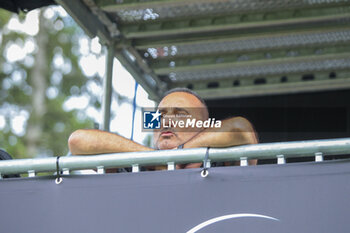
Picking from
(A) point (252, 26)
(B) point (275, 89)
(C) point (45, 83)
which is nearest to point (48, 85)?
(C) point (45, 83)

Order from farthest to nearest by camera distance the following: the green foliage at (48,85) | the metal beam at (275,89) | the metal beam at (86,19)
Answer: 1. the green foliage at (48,85)
2. the metal beam at (275,89)
3. the metal beam at (86,19)

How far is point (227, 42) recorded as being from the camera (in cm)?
448

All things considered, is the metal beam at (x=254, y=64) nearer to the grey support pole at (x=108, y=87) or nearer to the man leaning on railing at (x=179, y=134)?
the grey support pole at (x=108, y=87)

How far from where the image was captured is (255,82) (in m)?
5.11

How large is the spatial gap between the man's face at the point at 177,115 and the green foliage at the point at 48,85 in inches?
561

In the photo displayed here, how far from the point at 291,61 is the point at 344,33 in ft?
1.53

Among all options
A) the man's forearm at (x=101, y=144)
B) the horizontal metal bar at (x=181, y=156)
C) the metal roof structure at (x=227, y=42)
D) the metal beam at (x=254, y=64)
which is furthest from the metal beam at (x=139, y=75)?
the horizontal metal bar at (x=181, y=156)

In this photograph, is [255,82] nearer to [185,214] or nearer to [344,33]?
[344,33]

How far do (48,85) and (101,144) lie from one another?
17.1m

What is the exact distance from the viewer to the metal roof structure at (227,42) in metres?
3.96

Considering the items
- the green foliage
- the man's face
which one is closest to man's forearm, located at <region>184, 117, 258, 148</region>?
the man's face

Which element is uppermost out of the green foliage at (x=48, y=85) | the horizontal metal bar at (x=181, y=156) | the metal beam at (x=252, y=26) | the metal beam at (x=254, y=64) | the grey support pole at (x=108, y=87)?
the green foliage at (x=48, y=85)

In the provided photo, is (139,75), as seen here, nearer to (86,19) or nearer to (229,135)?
(86,19)

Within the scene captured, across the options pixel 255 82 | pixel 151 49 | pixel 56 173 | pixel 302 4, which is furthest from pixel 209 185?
pixel 255 82
